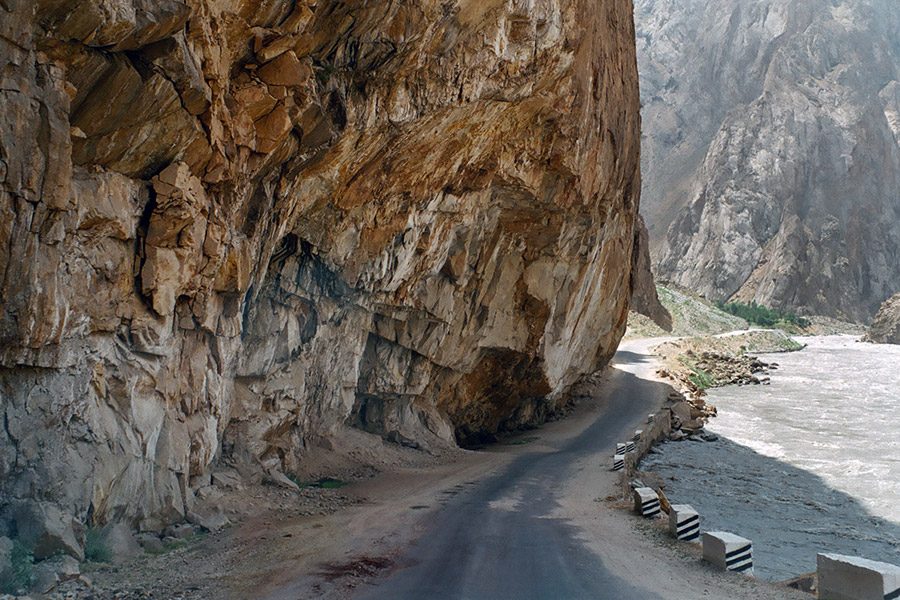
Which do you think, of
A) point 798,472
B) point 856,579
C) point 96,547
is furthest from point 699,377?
point 96,547

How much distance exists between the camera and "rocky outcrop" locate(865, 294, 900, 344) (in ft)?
255

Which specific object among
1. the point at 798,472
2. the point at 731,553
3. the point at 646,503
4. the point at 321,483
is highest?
the point at 731,553

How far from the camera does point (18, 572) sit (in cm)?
786

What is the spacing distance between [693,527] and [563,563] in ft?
11.1

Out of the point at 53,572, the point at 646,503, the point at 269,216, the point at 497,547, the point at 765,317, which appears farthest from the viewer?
the point at 765,317

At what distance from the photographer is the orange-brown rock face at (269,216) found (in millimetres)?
8367

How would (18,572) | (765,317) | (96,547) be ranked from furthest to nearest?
(765,317) → (96,547) → (18,572)

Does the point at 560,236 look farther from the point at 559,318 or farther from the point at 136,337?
the point at 136,337

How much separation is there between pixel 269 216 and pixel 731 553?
435 inches

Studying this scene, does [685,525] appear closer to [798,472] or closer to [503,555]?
[503,555]

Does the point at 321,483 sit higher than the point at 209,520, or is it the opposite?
the point at 209,520

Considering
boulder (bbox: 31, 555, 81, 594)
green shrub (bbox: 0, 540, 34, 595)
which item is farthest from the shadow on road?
green shrub (bbox: 0, 540, 34, 595)

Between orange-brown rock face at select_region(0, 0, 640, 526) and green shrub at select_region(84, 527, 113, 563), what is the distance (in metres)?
0.31

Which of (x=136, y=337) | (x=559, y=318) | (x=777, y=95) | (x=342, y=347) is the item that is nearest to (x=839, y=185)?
(x=777, y=95)
